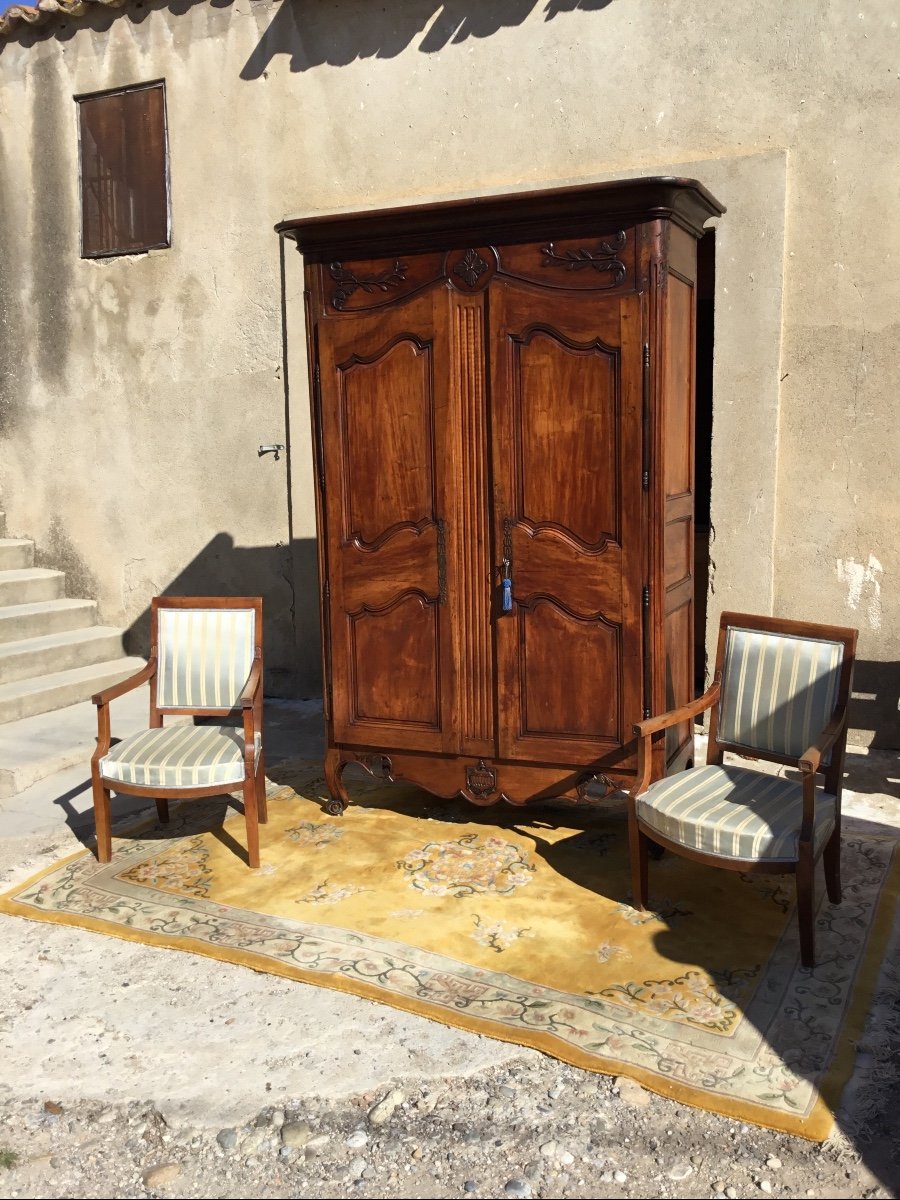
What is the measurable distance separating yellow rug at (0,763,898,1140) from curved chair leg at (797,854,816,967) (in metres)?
0.07

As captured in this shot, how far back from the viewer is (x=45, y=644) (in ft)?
22.0

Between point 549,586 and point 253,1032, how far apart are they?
198 cm

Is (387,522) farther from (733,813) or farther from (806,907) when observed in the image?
(806,907)

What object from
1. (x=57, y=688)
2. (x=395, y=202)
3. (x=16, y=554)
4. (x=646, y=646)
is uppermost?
(x=395, y=202)

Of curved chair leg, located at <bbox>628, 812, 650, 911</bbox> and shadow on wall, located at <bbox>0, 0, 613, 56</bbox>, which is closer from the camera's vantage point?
curved chair leg, located at <bbox>628, 812, 650, 911</bbox>

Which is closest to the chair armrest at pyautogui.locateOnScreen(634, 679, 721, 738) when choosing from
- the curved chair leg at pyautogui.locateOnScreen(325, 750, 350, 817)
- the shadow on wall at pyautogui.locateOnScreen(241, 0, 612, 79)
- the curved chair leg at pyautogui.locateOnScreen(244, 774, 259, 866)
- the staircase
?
the curved chair leg at pyautogui.locateOnScreen(325, 750, 350, 817)

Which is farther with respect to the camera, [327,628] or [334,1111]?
[327,628]

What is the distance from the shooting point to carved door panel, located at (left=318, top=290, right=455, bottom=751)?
425cm

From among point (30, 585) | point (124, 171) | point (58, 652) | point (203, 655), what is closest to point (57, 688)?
point (58, 652)

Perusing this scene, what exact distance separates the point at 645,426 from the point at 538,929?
72.8 inches

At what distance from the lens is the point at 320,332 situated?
4.42 m

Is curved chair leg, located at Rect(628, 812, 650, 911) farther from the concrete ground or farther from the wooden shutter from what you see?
the wooden shutter

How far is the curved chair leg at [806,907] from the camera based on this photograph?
321 cm

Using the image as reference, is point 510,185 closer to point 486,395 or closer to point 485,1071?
point 486,395
